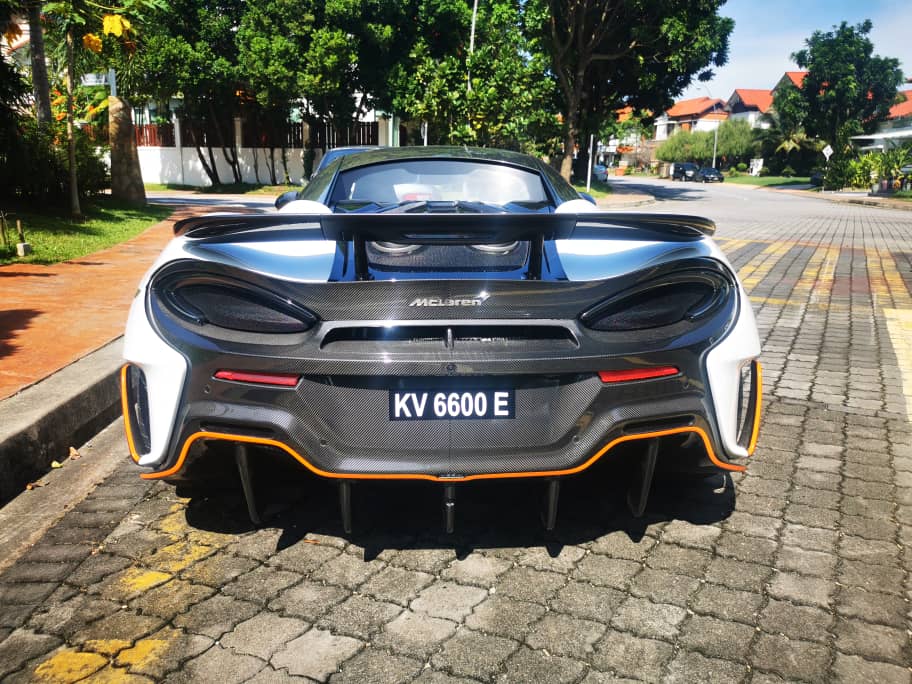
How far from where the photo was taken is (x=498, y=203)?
3670 millimetres

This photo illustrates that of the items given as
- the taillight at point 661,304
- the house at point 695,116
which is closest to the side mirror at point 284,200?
the taillight at point 661,304

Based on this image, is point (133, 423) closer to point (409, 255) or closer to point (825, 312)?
point (409, 255)

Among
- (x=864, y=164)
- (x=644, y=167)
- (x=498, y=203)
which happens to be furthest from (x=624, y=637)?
(x=644, y=167)

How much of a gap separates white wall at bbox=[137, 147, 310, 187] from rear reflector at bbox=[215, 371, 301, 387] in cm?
3231

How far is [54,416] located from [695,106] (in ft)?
389

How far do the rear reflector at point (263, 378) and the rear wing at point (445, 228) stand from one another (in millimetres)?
373

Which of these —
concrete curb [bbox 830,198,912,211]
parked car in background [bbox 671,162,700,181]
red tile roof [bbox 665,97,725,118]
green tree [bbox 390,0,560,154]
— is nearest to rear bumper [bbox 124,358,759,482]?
green tree [bbox 390,0,560,154]

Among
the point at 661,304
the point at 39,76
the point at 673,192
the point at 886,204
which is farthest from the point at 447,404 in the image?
the point at 673,192

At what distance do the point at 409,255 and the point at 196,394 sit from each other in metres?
0.79

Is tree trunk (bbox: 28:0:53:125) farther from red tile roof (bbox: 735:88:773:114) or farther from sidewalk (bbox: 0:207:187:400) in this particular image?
red tile roof (bbox: 735:88:773:114)

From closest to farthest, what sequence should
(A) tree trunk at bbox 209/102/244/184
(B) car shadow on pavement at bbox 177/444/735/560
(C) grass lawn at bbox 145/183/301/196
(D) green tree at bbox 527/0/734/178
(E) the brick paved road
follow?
(E) the brick paved road → (B) car shadow on pavement at bbox 177/444/735/560 → (D) green tree at bbox 527/0/734/178 → (C) grass lawn at bbox 145/183/301/196 → (A) tree trunk at bbox 209/102/244/184

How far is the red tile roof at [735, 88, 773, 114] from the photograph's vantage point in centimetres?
9538

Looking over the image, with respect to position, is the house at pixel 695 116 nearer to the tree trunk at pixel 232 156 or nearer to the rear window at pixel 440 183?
the tree trunk at pixel 232 156

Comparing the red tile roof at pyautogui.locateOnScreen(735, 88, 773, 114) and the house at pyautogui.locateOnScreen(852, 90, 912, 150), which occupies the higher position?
the red tile roof at pyautogui.locateOnScreen(735, 88, 773, 114)
